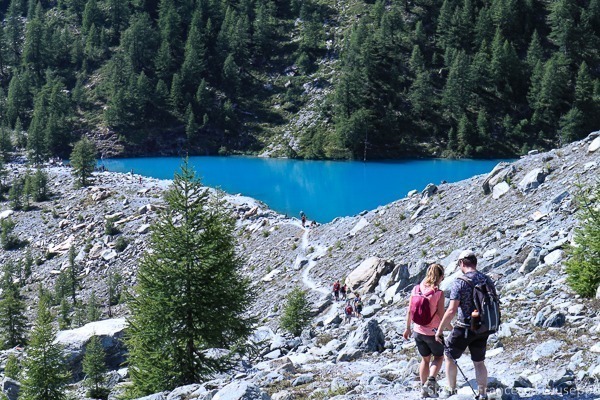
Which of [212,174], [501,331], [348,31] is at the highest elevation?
[348,31]

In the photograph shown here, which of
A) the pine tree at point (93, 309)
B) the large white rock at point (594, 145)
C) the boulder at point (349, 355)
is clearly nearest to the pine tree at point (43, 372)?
the boulder at point (349, 355)

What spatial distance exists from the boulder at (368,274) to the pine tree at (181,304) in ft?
32.5

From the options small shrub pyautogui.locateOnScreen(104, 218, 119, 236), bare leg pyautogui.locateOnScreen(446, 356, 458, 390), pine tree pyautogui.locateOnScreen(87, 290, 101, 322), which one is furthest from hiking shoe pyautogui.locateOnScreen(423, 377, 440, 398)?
small shrub pyautogui.locateOnScreen(104, 218, 119, 236)

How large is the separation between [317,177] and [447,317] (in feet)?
292

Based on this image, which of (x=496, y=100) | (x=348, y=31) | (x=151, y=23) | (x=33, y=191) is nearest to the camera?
(x=33, y=191)

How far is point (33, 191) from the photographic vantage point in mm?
78375

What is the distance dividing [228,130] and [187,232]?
111 meters

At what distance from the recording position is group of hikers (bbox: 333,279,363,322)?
25844 mm

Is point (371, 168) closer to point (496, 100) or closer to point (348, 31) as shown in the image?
point (496, 100)

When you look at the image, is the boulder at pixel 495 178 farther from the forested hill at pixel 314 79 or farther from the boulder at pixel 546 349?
the forested hill at pixel 314 79

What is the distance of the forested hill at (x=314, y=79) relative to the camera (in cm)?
11806

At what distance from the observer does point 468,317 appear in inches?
385

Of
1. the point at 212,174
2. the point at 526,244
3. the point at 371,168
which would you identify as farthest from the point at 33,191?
the point at 526,244

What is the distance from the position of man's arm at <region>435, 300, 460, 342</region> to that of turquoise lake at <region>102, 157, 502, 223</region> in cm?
5551
